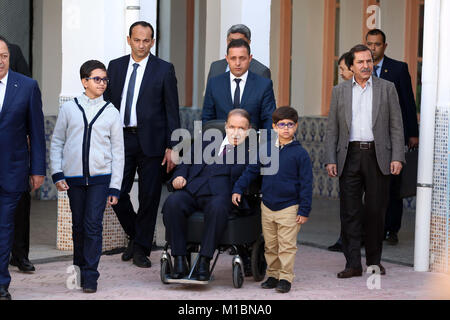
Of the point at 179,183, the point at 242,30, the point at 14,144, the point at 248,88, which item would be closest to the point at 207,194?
the point at 179,183

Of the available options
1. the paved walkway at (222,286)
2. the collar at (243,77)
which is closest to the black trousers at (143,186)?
the paved walkway at (222,286)

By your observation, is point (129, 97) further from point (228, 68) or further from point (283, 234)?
point (283, 234)

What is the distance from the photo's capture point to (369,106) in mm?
8047

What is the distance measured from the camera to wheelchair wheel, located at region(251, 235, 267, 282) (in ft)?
25.1

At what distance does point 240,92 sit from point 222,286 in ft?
5.11

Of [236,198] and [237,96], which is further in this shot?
[237,96]

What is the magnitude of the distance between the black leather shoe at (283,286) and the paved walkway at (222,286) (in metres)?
0.05

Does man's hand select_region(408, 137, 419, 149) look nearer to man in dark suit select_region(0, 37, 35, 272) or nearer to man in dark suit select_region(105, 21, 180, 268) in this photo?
man in dark suit select_region(105, 21, 180, 268)

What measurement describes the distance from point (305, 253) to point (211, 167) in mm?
1946

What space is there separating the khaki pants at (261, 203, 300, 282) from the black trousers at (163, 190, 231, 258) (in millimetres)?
322

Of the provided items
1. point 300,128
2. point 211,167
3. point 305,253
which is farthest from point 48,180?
point 211,167

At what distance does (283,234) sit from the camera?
7.39 metres

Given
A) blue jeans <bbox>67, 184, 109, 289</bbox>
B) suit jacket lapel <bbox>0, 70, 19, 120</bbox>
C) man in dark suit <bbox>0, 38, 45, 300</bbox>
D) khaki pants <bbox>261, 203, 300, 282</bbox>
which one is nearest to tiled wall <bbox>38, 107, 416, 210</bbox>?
khaki pants <bbox>261, 203, 300, 282</bbox>

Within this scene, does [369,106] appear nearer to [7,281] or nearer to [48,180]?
[7,281]
